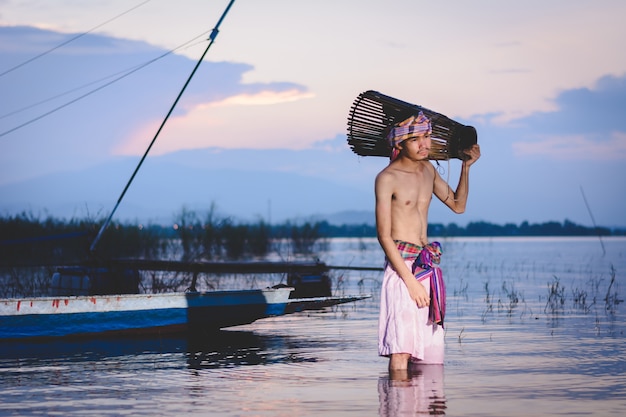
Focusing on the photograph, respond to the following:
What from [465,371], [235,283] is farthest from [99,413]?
[235,283]

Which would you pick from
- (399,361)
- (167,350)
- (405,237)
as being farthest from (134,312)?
(405,237)

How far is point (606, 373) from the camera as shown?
26.7 ft

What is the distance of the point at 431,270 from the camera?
6668 mm

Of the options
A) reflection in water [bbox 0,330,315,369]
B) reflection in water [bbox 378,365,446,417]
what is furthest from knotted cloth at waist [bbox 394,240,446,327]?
reflection in water [bbox 0,330,315,369]

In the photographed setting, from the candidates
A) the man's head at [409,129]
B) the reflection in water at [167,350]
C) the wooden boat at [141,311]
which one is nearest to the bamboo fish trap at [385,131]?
the man's head at [409,129]

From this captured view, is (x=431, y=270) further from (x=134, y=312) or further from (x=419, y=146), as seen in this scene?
(x=134, y=312)

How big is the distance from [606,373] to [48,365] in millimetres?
5401

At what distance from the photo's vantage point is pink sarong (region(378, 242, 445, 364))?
6.57 m

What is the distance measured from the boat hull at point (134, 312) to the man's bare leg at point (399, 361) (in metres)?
5.10

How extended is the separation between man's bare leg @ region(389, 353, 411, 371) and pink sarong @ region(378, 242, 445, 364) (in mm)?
42

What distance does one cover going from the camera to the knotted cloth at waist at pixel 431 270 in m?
6.65

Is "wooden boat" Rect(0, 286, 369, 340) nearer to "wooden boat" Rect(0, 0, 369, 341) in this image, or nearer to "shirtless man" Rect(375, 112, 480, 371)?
"wooden boat" Rect(0, 0, 369, 341)

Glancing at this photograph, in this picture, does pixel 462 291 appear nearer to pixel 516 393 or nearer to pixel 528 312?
pixel 528 312

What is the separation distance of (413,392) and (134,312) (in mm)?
5609
